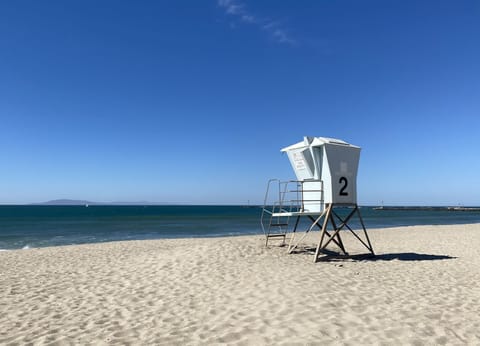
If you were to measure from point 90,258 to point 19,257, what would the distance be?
135 inches

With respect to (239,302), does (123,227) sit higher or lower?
lower

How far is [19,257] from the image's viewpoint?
14477 millimetres

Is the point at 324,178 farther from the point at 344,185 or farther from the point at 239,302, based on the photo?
the point at 239,302

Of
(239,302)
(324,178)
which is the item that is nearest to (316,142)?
(324,178)

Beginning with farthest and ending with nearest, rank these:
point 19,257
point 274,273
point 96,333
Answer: point 19,257 → point 274,273 → point 96,333

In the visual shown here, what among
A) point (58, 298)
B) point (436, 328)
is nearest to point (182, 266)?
point (58, 298)

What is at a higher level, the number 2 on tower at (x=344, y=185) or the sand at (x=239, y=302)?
the number 2 on tower at (x=344, y=185)

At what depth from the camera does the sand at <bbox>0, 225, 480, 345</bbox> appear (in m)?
5.29

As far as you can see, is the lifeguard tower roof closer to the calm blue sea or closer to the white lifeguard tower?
the white lifeguard tower

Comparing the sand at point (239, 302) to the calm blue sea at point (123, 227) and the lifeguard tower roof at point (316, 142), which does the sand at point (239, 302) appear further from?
the calm blue sea at point (123, 227)

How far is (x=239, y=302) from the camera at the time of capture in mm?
6844

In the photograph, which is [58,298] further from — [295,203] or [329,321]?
[295,203]

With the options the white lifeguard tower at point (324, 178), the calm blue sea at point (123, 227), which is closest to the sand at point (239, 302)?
the white lifeguard tower at point (324, 178)

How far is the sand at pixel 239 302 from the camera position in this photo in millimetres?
5287
